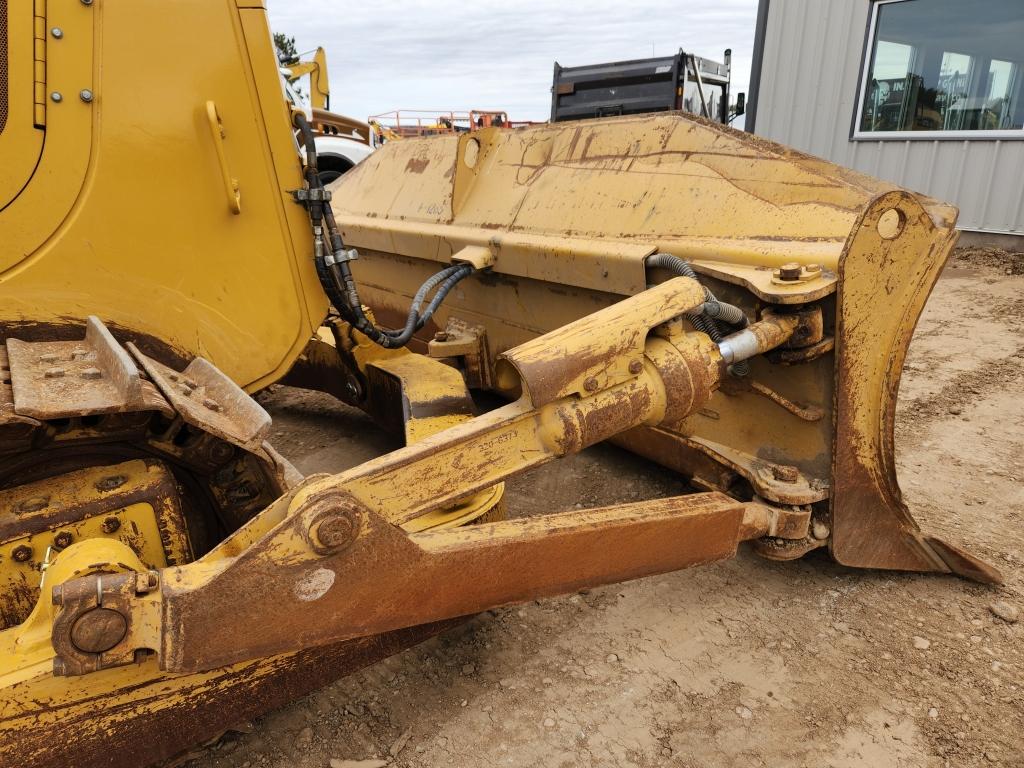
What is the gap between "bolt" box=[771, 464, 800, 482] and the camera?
2.08 meters

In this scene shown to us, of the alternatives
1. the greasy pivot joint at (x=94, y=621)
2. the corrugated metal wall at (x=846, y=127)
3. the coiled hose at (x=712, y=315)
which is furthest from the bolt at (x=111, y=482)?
the corrugated metal wall at (x=846, y=127)

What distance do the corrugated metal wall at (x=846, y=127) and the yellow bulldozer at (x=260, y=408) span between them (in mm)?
6010

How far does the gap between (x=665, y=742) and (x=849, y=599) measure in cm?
88

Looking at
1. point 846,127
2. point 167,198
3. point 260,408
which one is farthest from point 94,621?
point 846,127

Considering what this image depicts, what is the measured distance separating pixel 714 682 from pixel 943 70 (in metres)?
7.52

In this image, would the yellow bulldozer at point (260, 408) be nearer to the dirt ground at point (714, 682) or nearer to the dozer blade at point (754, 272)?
the dozer blade at point (754, 272)

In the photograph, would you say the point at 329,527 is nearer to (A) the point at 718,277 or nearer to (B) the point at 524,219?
(A) the point at 718,277

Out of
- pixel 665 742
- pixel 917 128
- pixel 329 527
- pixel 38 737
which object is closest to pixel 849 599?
pixel 665 742

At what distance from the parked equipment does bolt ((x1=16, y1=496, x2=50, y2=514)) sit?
28.0ft

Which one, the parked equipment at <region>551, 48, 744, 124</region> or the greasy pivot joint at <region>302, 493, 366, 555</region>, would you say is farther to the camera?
the parked equipment at <region>551, 48, 744, 124</region>

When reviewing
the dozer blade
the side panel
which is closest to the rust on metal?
the dozer blade

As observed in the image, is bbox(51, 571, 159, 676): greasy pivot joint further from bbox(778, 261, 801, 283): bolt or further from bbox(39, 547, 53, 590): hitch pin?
bbox(778, 261, 801, 283): bolt

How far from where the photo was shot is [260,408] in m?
1.53

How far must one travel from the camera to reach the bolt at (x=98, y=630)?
3.92 ft
